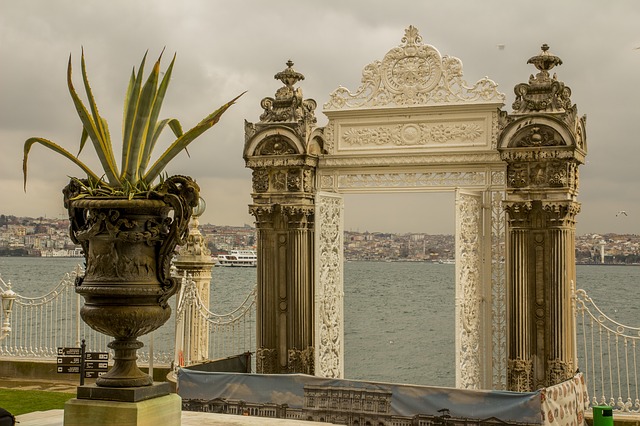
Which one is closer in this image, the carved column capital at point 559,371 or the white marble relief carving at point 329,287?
the carved column capital at point 559,371

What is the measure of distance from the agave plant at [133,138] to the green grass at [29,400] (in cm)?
710

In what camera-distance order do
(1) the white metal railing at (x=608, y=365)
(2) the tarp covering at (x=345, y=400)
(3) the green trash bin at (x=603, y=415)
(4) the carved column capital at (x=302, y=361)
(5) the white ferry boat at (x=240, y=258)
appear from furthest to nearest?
Answer: 1. (5) the white ferry boat at (x=240, y=258)
2. (4) the carved column capital at (x=302, y=361)
3. (1) the white metal railing at (x=608, y=365)
4. (3) the green trash bin at (x=603, y=415)
5. (2) the tarp covering at (x=345, y=400)

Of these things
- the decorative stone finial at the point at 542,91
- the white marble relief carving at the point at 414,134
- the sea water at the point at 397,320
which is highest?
the decorative stone finial at the point at 542,91

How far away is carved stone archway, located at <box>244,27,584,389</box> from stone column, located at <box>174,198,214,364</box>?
1.67 meters

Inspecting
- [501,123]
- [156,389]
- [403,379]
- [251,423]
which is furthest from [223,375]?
[403,379]

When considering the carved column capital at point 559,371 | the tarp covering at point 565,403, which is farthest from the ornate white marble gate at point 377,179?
the tarp covering at point 565,403

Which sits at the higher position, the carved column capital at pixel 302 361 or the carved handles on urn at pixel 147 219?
the carved handles on urn at pixel 147 219

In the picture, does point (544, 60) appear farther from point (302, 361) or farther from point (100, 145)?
point (100, 145)

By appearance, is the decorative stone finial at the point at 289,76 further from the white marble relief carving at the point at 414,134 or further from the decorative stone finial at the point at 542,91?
the decorative stone finial at the point at 542,91

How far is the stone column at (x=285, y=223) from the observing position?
13.1 metres

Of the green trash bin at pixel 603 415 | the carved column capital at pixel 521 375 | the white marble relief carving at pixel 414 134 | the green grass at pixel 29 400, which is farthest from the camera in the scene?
the green grass at pixel 29 400

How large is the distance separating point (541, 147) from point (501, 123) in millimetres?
747

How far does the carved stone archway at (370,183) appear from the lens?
12.4 metres

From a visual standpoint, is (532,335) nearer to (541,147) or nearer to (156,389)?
(541,147)
